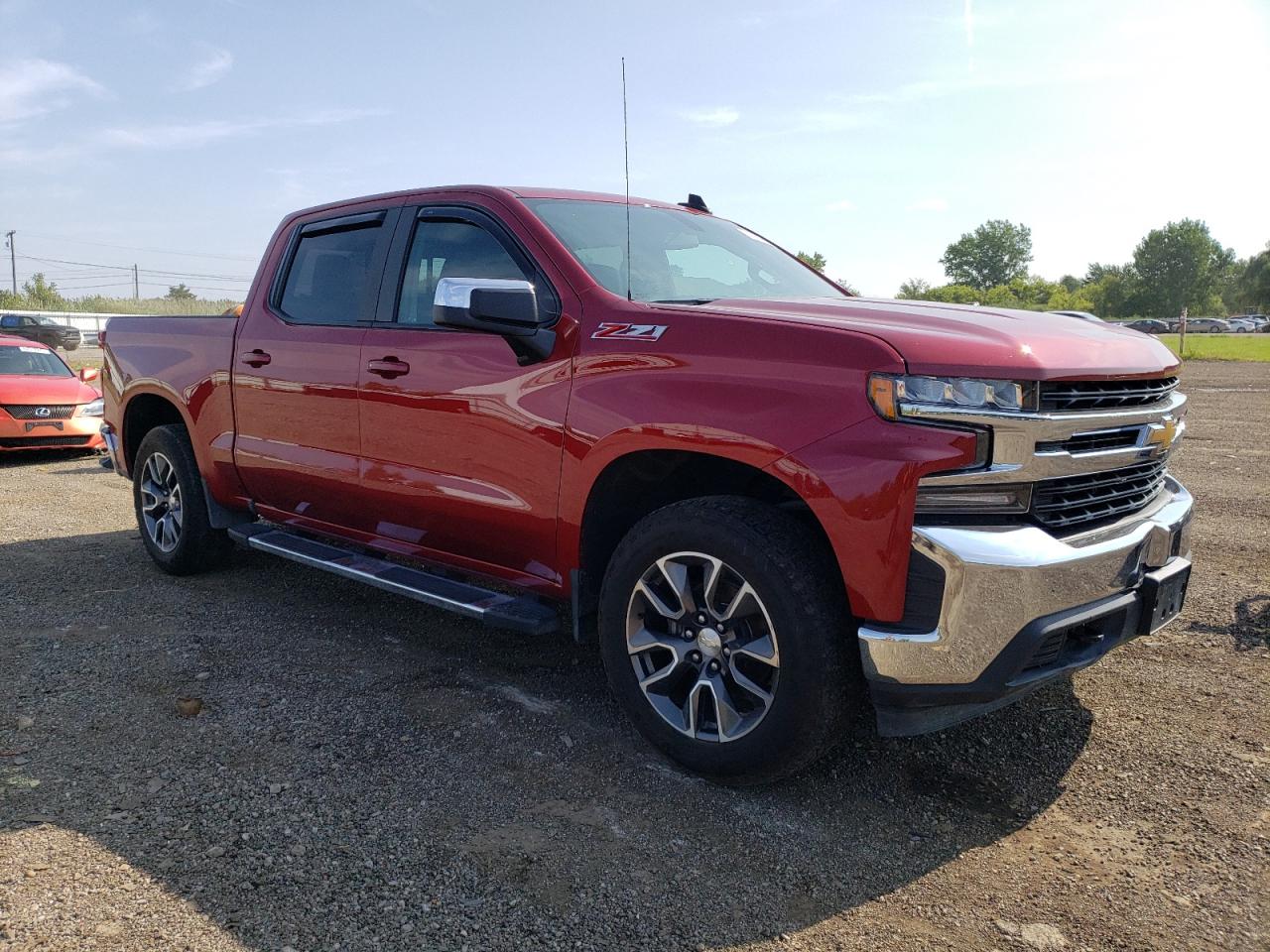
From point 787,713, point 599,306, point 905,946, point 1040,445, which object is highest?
point 599,306

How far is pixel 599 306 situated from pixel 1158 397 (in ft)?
6.27

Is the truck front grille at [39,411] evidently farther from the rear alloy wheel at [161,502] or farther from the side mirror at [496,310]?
the side mirror at [496,310]

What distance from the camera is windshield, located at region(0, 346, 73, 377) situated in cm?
1115

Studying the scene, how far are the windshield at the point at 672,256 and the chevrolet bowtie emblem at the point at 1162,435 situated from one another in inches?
56.7

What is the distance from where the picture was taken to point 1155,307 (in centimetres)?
11456

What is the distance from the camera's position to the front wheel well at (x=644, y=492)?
3.24 m

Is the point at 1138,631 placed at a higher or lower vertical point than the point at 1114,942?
higher

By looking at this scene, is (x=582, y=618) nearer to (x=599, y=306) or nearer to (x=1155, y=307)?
(x=599, y=306)

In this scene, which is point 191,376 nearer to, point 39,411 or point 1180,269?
point 39,411

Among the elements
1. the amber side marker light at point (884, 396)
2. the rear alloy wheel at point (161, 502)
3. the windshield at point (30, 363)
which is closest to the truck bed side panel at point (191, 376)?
the rear alloy wheel at point (161, 502)

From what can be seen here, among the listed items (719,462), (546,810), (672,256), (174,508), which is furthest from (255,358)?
(546,810)

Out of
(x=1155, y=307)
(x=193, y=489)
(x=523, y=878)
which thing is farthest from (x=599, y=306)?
(x=1155, y=307)

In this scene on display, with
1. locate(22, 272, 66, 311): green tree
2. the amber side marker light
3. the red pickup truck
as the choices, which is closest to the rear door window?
the red pickup truck

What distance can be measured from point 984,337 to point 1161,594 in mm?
1013
